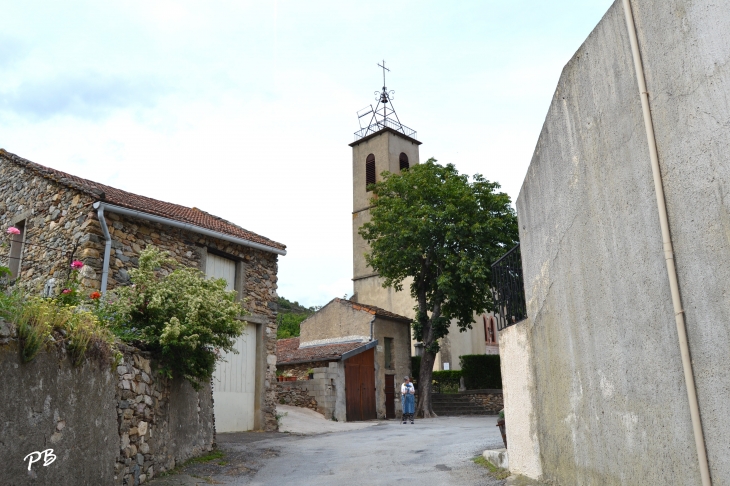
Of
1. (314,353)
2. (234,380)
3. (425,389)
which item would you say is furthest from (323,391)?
(234,380)

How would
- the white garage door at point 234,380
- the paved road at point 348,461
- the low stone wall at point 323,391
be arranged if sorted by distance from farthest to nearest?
the low stone wall at point 323,391
the white garage door at point 234,380
the paved road at point 348,461

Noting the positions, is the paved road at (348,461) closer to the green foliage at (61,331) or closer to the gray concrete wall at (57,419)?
the gray concrete wall at (57,419)

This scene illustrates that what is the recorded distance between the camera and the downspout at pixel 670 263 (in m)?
3.51

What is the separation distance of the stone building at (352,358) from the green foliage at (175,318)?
12.9 m

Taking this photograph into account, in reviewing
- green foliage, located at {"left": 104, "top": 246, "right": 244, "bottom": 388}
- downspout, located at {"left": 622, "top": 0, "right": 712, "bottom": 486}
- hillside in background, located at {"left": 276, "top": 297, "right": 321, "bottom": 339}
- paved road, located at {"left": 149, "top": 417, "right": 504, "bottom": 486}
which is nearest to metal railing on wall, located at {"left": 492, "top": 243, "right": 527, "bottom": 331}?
paved road, located at {"left": 149, "top": 417, "right": 504, "bottom": 486}

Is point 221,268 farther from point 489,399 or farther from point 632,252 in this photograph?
point 489,399

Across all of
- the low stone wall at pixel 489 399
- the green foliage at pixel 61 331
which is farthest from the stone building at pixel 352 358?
the green foliage at pixel 61 331

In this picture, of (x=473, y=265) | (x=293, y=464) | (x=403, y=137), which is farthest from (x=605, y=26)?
(x=403, y=137)

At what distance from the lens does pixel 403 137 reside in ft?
115

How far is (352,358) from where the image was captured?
894 inches

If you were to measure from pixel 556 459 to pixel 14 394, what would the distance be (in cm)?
483

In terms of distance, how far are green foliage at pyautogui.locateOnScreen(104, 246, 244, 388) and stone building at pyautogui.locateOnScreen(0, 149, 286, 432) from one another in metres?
3.61

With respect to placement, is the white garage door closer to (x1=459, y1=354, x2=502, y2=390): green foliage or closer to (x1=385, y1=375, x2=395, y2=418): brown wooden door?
(x1=385, y1=375, x2=395, y2=418): brown wooden door

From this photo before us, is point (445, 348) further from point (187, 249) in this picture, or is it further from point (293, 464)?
point (293, 464)
